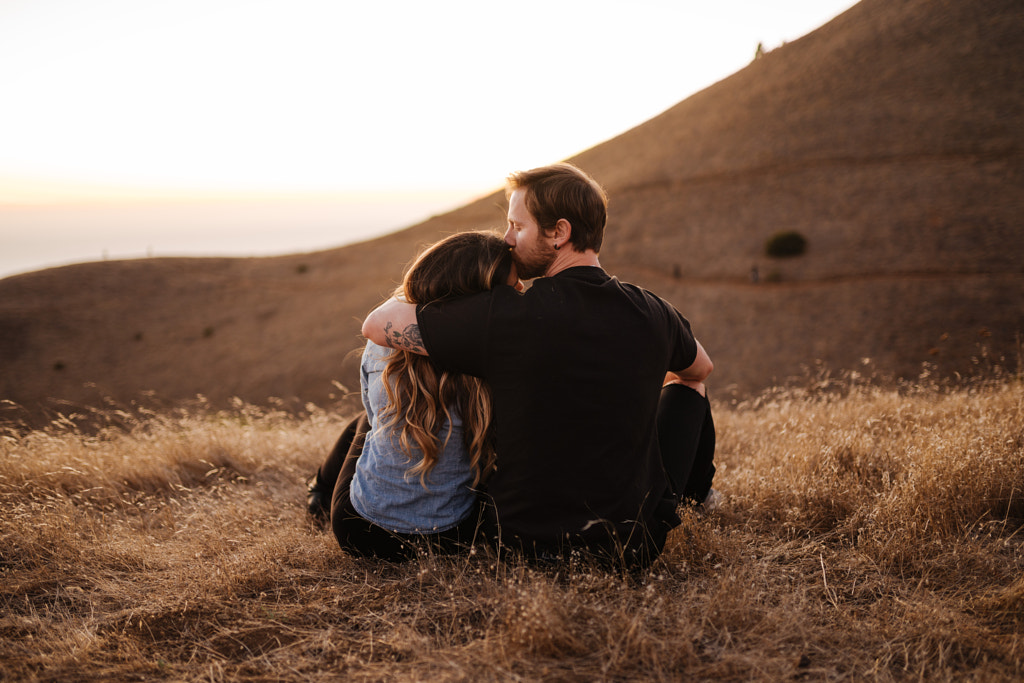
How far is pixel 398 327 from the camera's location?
2318 mm

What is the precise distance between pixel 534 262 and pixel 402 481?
115cm

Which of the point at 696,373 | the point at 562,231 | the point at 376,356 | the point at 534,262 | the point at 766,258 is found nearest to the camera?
the point at 562,231

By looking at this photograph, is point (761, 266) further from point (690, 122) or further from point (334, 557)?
point (334, 557)

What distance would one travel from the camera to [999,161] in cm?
1977

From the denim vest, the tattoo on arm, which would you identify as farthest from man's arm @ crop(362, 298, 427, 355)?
the denim vest

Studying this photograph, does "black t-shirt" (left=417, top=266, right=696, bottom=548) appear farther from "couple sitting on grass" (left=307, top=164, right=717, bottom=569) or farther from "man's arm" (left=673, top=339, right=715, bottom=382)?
"man's arm" (left=673, top=339, right=715, bottom=382)

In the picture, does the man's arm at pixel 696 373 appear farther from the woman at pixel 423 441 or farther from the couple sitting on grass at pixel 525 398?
the woman at pixel 423 441

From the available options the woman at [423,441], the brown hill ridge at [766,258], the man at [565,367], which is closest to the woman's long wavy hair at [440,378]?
the woman at [423,441]

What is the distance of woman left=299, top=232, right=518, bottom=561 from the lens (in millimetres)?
2320

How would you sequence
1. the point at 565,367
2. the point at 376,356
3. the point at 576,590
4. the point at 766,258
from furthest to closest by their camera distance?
1. the point at 766,258
2. the point at 376,356
3. the point at 576,590
4. the point at 565,367

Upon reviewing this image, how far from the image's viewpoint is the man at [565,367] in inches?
83.6

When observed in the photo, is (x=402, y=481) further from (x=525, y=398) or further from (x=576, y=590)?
(x=576, y=590)

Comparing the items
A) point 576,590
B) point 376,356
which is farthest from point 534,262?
point 576,590

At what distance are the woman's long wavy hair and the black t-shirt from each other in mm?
111
